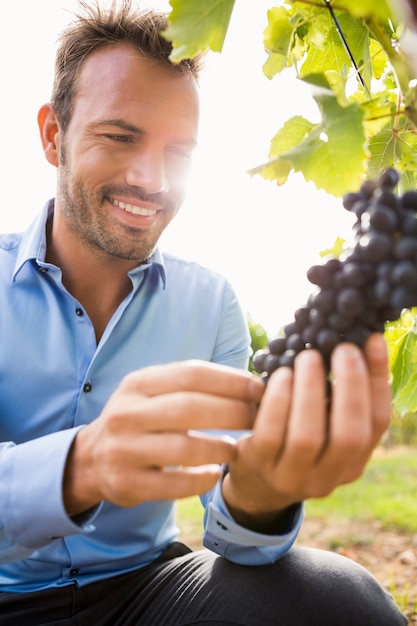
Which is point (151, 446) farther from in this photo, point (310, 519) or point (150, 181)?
point (310, 519)

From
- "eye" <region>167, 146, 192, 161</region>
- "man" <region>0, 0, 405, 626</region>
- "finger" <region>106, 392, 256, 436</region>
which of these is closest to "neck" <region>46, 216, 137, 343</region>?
"man" <region>0, 0, 405, 626</region>

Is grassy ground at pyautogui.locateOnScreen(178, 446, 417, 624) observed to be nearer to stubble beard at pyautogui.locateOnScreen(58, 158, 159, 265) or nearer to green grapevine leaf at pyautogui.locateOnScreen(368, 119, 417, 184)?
stubble beard at pyautogui.locateOnScreen(58, 158, 159, 265)

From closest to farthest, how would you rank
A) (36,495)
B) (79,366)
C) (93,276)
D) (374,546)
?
1. (36,495)
2. (79,366)
3. (93,276)
4. (374,546)

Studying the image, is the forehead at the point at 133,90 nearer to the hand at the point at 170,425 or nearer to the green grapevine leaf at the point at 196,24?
the green grapevine leaf at the point at 196,24

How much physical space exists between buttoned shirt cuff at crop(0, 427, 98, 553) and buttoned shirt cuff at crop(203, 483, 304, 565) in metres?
0.32

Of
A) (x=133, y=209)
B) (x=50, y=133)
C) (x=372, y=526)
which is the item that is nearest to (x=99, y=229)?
(x=133, y=209)

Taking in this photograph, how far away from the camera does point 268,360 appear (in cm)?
Answer: 108

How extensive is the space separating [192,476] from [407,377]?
0.84 m

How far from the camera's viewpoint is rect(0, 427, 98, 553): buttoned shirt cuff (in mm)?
1263

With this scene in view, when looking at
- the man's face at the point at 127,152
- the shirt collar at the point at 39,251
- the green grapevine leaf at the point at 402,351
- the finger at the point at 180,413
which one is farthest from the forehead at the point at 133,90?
the finger at the point at 180,413

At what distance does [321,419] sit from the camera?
0.93 m

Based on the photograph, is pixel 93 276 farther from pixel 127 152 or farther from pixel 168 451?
pixel 168 451

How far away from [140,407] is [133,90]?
1422 millimetres

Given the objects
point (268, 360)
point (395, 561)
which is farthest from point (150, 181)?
point (395, 561)
